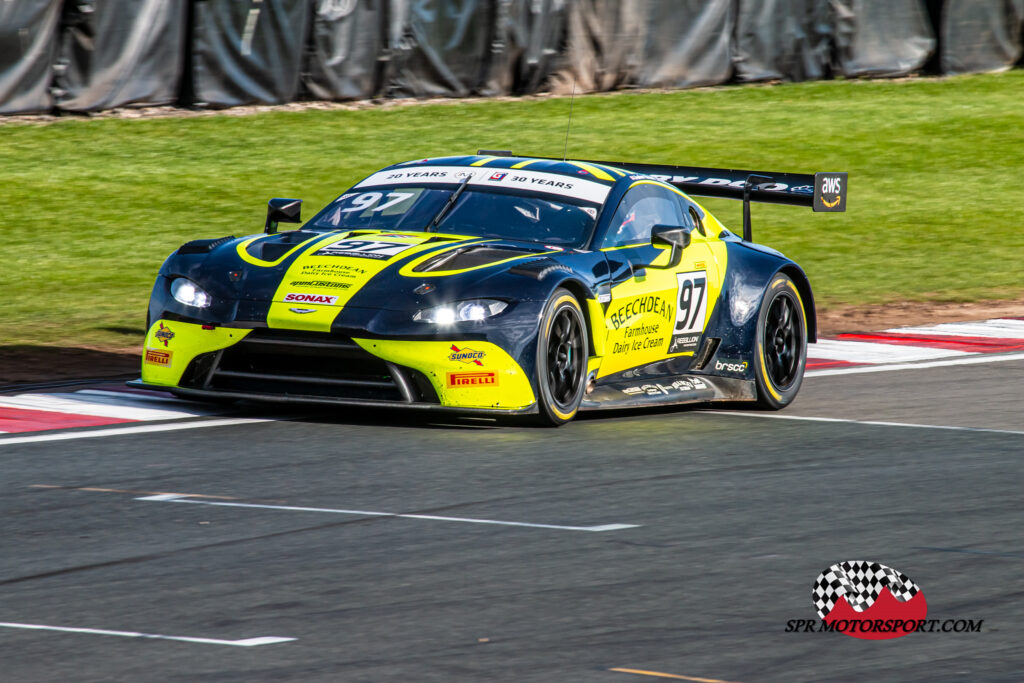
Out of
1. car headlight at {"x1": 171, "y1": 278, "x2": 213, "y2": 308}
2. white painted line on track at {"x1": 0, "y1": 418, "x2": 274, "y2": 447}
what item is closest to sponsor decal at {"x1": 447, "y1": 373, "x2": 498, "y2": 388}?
white painted line on track at {"x1": 0, "y1": 418, "x2": 274, "y2": 447}

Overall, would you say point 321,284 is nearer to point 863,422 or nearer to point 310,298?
point 310,298

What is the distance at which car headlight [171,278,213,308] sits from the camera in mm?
8820

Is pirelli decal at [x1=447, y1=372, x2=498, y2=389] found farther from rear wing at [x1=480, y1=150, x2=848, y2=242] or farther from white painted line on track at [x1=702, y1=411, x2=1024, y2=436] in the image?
rear wing at [x1=480, y1=150, x2=848, y2=242]

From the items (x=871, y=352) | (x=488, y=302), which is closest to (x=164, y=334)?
(x=488, y=302)

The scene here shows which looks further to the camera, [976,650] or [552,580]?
[552,580]

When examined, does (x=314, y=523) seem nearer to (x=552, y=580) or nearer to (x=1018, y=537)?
(x=552, y=580)

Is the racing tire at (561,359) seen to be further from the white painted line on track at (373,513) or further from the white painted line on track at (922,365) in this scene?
the white painted line on track at (922,365)

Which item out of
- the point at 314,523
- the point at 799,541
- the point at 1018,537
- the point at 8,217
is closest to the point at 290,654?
the point at 314,523

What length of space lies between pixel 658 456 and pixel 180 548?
284cm

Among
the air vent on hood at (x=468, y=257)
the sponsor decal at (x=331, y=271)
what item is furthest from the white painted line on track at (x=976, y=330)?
the sponsor decal at (x=331, y=271)

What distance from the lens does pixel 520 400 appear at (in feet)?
28.5

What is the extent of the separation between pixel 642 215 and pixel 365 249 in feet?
5.96

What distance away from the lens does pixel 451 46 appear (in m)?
22.9

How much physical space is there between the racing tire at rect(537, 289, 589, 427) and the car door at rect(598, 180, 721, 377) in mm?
236
